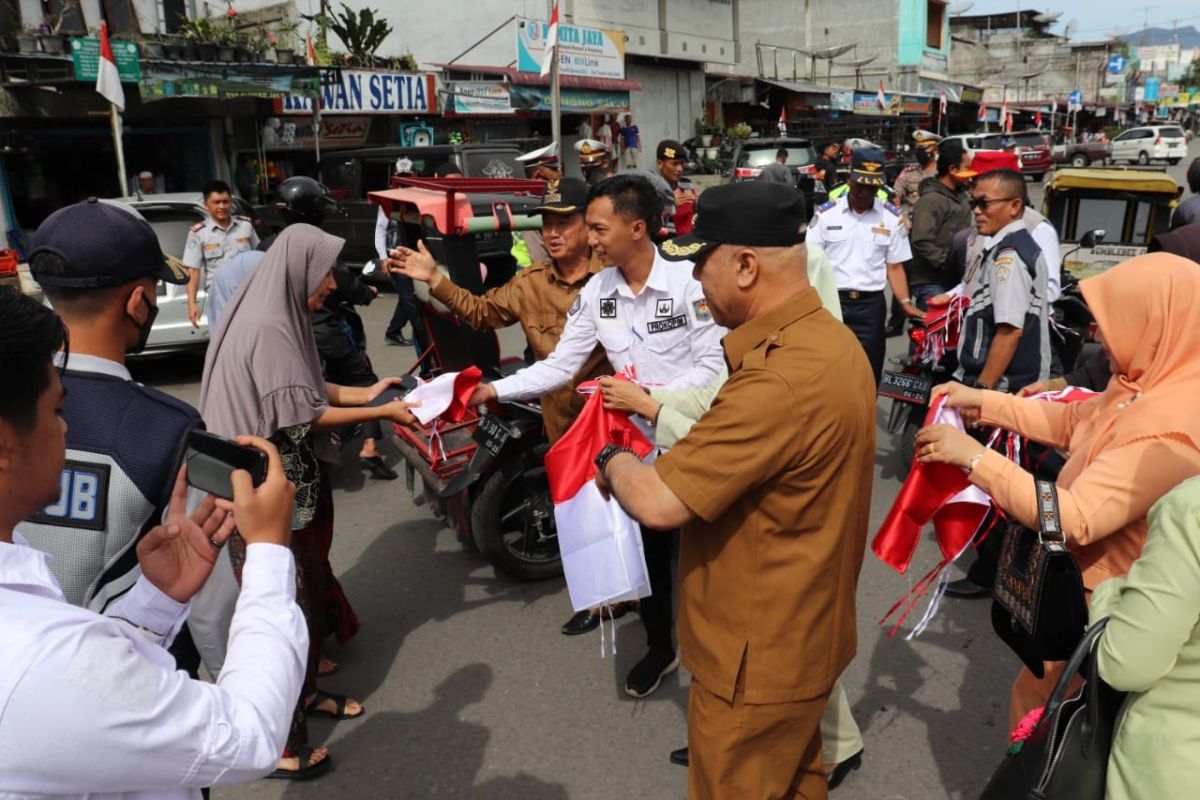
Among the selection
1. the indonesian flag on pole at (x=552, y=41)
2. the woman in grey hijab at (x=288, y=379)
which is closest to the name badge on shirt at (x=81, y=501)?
the woman in grey hijab at (x=288, y=379)

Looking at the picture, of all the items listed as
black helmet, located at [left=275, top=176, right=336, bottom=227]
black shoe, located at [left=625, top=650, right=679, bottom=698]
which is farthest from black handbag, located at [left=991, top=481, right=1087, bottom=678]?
black helmet, located at [left=275, top=176, right=336, bottom=227]

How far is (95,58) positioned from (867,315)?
11.2m

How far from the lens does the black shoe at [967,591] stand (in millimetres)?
4469

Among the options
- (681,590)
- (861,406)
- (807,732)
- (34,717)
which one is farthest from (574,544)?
(34,717)

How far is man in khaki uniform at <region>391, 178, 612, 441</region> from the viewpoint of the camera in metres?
3.96

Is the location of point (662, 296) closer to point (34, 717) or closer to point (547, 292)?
point (547, 292)

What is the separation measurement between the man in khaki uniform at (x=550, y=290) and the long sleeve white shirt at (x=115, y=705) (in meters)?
2.65

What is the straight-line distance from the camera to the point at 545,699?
3.71m

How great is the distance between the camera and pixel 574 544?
294 cm

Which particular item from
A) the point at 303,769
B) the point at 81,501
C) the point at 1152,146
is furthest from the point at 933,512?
the point at 1152,146

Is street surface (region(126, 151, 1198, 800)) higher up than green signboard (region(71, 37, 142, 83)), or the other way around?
green signboard (region(71, 37, 142, 83))

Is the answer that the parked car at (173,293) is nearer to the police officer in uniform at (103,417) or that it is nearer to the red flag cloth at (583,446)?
the red flag cloth at (583,446)

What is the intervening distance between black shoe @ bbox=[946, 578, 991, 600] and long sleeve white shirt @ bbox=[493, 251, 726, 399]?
1.97m

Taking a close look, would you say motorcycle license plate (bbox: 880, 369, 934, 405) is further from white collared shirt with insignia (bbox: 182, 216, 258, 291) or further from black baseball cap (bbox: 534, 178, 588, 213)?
white collared shirt with insignia (bbox: 182, 216, 258, 291)
